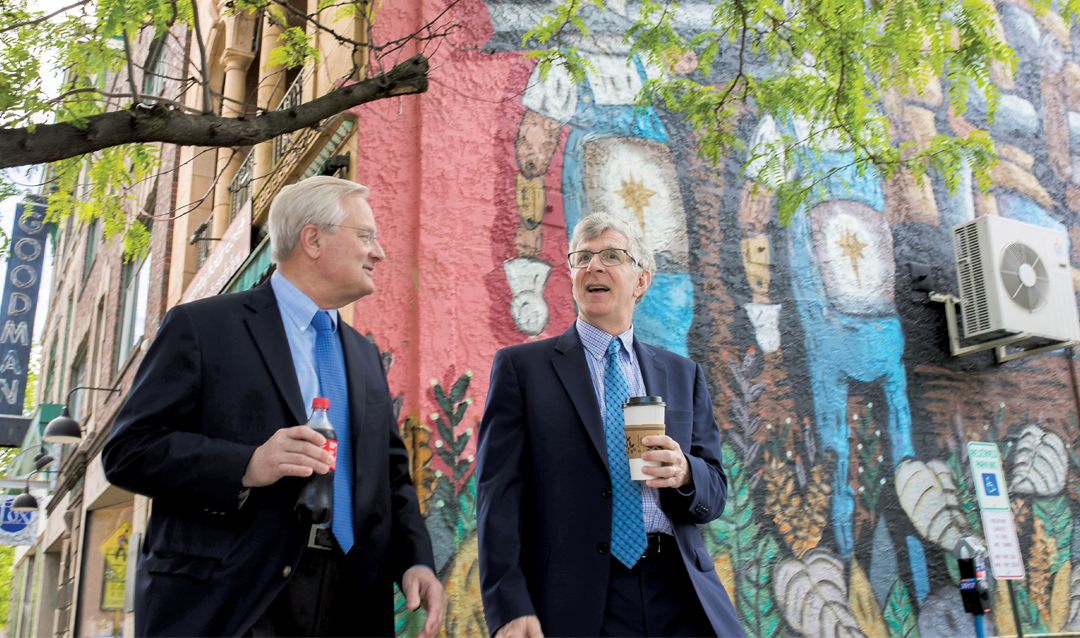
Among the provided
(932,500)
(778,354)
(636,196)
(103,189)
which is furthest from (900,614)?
(103,189)

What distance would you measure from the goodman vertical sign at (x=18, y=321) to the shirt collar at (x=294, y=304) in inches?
815

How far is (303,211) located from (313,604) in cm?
124

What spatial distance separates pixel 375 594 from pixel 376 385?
0.69 meters

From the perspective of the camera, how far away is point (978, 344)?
7.97 meters

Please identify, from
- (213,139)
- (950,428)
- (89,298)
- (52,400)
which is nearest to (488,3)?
(213,139)

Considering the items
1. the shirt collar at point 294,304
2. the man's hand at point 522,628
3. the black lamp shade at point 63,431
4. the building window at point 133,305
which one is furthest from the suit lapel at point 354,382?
the black lamp shade at point 63,431

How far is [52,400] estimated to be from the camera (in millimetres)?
24578

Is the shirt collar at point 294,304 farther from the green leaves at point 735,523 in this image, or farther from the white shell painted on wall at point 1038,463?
the white shell painted on wall at point 1038,463

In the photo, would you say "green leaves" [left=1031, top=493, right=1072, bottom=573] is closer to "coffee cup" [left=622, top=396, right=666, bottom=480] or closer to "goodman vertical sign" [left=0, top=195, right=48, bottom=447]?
"coffee cup" [left=622, top=396, right=666, bottom=480]

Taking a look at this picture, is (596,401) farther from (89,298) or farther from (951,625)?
(89,298)

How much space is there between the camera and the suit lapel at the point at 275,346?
8.50 ft

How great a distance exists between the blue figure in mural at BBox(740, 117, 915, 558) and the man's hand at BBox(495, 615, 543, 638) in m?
4.93

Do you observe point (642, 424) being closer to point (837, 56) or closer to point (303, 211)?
point (303, 211)

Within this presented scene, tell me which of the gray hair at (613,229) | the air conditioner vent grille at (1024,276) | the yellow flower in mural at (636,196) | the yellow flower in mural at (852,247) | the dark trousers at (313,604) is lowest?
the dark trousers at (313,604)
